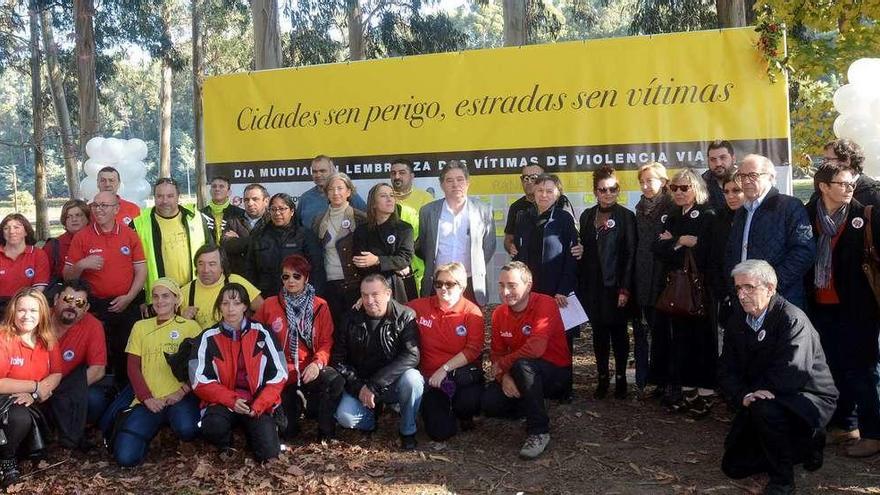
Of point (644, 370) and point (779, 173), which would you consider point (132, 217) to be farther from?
point (779, 173)

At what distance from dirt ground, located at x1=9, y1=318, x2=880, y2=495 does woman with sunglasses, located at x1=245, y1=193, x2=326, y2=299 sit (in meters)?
1.23

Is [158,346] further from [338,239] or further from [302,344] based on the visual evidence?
[338,239]

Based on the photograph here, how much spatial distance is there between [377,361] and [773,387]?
237 cm

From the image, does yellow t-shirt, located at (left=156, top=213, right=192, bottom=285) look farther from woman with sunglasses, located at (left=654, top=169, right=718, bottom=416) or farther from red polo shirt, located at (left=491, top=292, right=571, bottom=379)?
woman with sunglasses, located at (left=654, top=169, right=718, bottom=416)

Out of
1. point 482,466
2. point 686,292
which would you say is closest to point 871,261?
point 686,292

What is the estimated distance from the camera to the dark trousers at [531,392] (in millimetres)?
4824

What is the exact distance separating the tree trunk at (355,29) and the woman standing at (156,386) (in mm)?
15241

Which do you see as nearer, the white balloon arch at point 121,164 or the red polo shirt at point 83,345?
the red polo shirt at point 83,345

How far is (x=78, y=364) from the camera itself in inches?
207

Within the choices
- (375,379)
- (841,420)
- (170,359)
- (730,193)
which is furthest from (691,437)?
(170,359)

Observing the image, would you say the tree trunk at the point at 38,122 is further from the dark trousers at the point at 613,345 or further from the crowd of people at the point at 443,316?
the dark trousers at the point at 613,345

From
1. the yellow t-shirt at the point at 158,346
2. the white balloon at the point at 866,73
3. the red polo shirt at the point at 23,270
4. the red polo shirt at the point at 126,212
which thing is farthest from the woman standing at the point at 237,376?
the white balloon at the point at 866,73

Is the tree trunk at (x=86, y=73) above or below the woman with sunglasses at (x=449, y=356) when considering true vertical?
above

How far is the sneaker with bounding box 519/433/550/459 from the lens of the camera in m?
4.73
